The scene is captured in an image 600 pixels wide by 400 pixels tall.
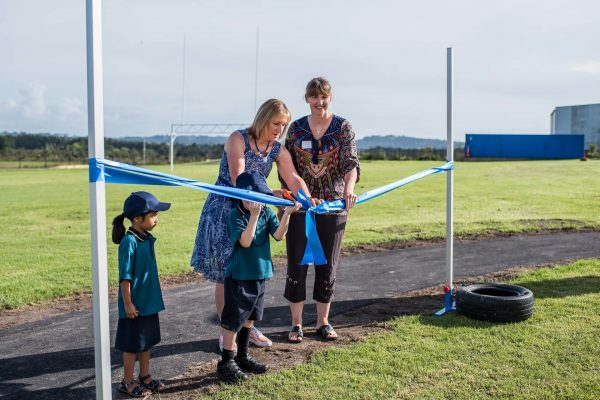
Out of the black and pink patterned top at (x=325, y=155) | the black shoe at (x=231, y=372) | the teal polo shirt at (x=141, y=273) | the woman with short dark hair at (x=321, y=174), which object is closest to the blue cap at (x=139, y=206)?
the teal polo shirt at (x=141, y=273)

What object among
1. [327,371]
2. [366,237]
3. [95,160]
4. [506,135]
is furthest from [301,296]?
[506,135]

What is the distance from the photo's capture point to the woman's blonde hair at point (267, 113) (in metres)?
4.45

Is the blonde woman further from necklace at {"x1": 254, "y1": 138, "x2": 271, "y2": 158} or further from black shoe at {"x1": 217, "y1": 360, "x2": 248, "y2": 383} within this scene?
black shoe at {"x1": 217, "y1": 360, "x2": 248, "y2": 383}

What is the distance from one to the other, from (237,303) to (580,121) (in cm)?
6698

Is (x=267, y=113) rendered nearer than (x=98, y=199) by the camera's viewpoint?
No

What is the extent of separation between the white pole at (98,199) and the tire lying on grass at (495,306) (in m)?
3.50

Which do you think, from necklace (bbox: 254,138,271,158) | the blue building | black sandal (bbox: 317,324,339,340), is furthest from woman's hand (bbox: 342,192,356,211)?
the blue building

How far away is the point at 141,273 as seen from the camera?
4098 millimetres

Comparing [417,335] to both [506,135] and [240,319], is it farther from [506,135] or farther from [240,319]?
[506,135]

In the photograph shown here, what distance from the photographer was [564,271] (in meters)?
7.71

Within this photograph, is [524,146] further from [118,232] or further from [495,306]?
[118,232]

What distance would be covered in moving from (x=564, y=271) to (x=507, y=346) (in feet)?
11.0

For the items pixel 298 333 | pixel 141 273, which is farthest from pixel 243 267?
pixel 298 333

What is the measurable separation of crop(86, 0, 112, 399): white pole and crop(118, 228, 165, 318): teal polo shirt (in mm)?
656
